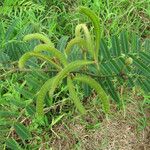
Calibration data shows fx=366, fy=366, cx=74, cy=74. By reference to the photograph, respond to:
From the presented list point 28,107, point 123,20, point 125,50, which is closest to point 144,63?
point 125,50

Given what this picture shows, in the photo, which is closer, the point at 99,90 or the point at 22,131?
the point at 99,90

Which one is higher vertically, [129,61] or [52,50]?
[52,50]

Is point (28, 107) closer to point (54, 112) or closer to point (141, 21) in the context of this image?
point (54, 112)

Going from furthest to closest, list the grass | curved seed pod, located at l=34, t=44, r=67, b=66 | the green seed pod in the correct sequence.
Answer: the grass < the green seed pod < curved seed pod, located at l=34, t=44, r=67, b=66

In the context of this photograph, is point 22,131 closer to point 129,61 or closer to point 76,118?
point 129,61

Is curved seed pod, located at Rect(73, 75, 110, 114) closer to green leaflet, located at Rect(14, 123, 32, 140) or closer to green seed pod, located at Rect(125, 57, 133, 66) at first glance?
green seed pod, located at Rect(125, 57, 133, 66)

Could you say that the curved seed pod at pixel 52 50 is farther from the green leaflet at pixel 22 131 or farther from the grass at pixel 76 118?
the grass at pixel 76 118

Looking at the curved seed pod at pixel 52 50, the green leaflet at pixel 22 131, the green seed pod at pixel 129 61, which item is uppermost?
the curved seed pod at pixel 52 50

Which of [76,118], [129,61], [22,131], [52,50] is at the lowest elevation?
[76,118]

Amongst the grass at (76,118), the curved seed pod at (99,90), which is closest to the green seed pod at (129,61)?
the curved seed pod at (99,90)

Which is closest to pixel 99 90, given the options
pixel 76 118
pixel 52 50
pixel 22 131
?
pixel 52 50

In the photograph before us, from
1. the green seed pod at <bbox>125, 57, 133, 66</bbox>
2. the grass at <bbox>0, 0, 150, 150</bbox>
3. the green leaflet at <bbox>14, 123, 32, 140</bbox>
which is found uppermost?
the green seed pod at <bbox>125, 57, 133, 66</bbox>

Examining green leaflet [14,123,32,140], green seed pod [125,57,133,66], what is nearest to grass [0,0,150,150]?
green leaflet [14,123,32,140]

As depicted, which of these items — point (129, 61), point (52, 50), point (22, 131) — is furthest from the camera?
point (22, 131)
